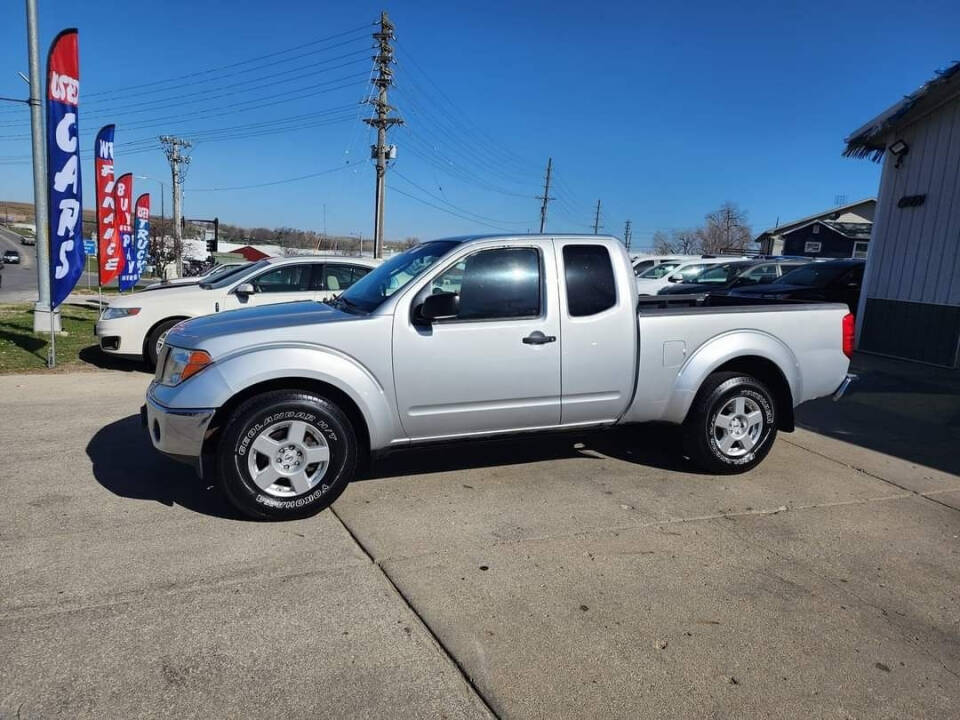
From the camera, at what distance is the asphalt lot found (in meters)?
2.55

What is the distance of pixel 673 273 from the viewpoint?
1800cm

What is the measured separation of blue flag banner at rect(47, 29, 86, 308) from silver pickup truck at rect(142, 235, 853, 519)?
19.9 feet

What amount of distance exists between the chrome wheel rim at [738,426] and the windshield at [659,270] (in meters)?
13.6

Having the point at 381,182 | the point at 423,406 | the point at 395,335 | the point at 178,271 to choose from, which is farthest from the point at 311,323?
the point at 178,271

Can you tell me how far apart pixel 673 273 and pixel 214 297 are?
1285cm

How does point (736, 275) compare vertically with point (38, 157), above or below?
below

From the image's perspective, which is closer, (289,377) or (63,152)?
(289,377)

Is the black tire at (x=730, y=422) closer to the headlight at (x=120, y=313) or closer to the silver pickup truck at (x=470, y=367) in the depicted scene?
the silver pickup truck at (x=470, y=367)

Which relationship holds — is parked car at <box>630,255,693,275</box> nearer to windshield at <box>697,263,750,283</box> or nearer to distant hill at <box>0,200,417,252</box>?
windshield at <box>697,263,750,283</box>

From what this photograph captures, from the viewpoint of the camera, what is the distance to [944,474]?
215 inches

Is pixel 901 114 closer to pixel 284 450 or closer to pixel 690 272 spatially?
pixel 690 272

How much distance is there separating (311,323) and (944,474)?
205 inches

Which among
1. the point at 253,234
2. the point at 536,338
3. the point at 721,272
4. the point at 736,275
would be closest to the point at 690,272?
the point at 721,272

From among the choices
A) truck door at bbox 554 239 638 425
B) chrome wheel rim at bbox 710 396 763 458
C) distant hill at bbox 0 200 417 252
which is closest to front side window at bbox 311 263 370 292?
truck door at bbox 554 239 638 425
